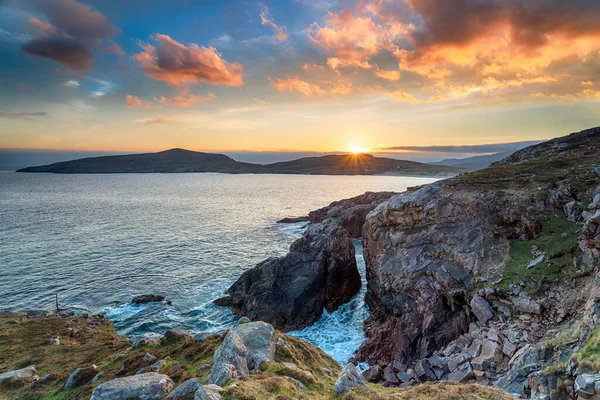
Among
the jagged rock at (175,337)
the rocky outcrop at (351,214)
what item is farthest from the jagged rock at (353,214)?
the jagged rock at (175,337)

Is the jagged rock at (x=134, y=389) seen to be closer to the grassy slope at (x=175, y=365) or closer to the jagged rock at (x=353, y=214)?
the grassy slope at (x=175, y=365)

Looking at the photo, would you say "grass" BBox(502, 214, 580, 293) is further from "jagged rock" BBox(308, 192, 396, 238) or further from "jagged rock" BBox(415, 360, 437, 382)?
"jagged rock" BBox(308, 192, 396, 238)

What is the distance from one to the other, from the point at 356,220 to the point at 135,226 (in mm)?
53430

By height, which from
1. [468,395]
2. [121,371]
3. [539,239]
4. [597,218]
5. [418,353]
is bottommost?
[418,353]

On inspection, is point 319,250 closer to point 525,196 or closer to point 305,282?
point 305,282

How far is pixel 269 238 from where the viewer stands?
67.6 meters

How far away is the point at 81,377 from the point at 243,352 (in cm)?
935

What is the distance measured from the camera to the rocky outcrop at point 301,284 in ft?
112

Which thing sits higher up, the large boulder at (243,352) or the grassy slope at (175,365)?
the large boulder at (243,352)

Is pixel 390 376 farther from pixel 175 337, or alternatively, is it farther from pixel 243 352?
pixel 175 337

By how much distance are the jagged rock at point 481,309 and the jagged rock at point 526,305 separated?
1685 millimetres

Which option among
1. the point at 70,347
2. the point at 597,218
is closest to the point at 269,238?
the point at 70,347

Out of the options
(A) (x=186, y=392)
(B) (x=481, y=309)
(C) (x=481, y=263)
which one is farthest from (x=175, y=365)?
(C) (x=481, y=263)

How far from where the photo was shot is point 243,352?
1362 centimetres
